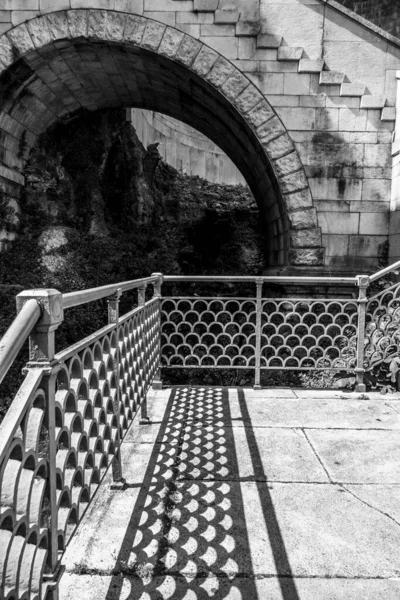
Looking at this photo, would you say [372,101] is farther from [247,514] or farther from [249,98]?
[247,514]

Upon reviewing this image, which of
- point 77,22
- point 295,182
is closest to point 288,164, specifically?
point 295,182

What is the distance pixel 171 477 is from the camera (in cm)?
318

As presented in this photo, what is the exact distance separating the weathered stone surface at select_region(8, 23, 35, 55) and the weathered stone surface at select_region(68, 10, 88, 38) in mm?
741

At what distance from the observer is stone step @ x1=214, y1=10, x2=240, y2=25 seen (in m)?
Answer: 7.55

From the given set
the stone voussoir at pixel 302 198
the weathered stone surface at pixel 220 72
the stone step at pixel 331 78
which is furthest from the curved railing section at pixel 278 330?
the weathered stone surface at pixel 220 72

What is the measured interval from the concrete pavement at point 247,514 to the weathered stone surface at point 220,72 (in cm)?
574

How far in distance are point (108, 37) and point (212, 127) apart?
9.30 feet

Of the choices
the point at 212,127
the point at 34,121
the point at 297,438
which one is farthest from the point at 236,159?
the point at 297,438

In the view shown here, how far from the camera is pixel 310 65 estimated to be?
7500mm

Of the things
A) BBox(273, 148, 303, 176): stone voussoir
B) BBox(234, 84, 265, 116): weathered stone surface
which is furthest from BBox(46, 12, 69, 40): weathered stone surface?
BBox(273, 148, 303, 176): stone voussoir

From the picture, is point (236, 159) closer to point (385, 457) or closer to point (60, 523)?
point (385, 457)

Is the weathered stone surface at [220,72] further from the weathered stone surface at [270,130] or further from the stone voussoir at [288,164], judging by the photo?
the stone voussoir at [288,164]

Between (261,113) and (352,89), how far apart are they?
1.51 m

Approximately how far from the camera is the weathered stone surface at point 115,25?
764cm
